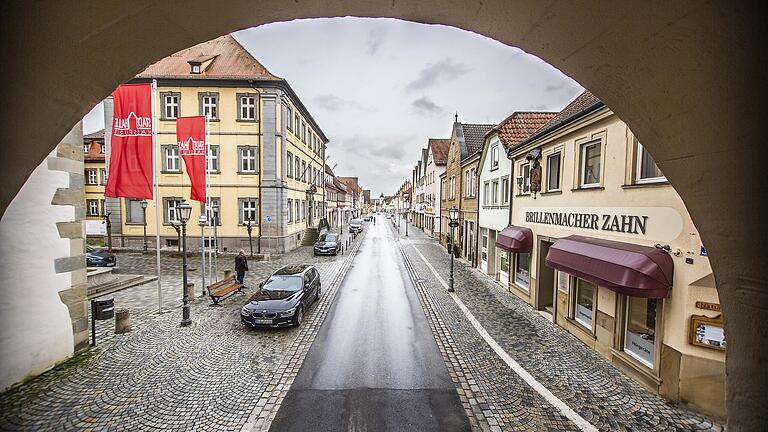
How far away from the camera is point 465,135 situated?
2686cm

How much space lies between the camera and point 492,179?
18.0 metres

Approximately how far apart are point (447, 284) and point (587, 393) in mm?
9383

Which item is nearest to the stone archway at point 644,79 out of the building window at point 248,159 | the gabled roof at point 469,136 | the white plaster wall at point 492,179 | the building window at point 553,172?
the building window at point 553,172

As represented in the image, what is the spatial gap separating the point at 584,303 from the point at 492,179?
30.3 feet

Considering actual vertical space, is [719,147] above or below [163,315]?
above

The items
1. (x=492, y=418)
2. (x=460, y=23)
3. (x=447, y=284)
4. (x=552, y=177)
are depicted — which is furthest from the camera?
(x=447, y=284)

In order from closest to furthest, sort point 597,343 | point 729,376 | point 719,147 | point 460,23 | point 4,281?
point 719,147, point 729,376, point 460,23, point 4,281, point 597,343

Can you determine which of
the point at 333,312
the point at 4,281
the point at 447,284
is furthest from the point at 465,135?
the point at 4,281

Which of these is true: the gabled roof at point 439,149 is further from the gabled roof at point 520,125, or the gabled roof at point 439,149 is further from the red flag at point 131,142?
the red flag at point 131,142

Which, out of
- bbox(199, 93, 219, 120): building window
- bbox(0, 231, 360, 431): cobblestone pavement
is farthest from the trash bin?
bbox(199, 93, 219, 120): building window

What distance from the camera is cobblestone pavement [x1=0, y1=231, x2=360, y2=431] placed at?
5.82 metres

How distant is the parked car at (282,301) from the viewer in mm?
9773

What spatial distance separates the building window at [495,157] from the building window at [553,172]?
530 cm

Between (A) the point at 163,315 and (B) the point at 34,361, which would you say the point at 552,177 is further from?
(B) the point at 34,361
